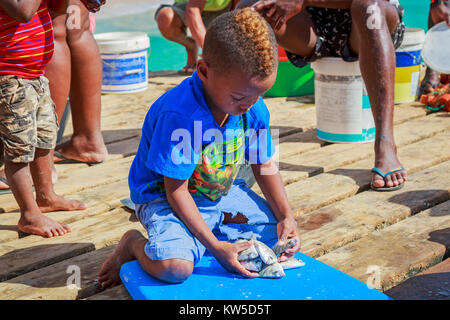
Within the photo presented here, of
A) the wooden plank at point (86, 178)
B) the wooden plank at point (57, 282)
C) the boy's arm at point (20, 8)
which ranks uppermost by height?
the boy's arm at point (20, 8)

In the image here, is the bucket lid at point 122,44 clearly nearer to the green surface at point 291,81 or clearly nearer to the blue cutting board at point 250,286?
the green surface at point 291,81

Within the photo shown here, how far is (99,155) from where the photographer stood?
2.66 m

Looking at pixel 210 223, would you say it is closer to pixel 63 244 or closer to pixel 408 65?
pixel 63 244

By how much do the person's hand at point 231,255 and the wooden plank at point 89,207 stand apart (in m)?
0.73

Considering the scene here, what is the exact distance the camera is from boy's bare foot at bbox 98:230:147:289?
1.64m

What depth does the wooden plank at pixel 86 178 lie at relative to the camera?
7.52ft

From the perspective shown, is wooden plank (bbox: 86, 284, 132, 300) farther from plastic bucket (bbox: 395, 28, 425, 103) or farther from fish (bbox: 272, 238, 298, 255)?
plastic bucket (bbox: 395, 28, 425, 103)

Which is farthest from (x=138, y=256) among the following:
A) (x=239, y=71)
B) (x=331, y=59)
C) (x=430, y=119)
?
(x=430, y=119)

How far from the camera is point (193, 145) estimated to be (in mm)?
1582

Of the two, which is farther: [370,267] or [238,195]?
[238,195]

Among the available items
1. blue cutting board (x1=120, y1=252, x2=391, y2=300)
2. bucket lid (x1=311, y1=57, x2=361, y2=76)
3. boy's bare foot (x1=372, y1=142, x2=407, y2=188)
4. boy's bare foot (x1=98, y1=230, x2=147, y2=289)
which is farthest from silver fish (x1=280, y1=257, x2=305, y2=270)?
bucket lid (x1=311, y1=57, x2=361, y2=76)

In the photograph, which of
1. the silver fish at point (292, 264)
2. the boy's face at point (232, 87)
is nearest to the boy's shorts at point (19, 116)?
the boy's face at point (232, 87)
